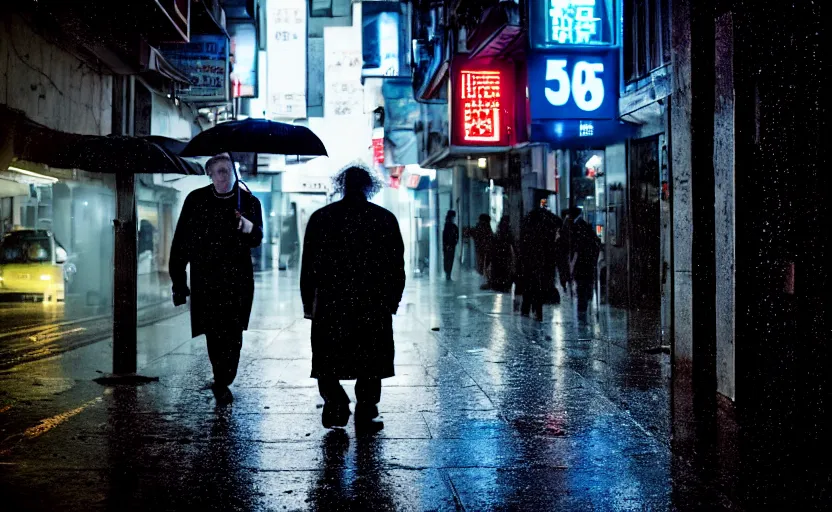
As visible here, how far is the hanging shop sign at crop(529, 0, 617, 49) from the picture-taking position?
17.4 m

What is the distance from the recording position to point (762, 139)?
7762 mm

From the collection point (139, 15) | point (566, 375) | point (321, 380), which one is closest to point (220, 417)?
point (321, 380)

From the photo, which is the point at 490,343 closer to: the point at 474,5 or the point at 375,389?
the point at 375,389

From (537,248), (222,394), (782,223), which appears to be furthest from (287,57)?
(782,223)

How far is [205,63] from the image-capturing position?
28406 mm

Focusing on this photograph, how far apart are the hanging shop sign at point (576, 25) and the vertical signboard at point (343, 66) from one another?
23.5m

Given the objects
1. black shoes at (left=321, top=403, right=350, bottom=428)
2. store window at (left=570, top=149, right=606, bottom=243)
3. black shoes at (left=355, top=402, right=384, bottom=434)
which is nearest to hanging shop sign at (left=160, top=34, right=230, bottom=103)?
store window at (left=570, top=149, right=606, bottom=243)

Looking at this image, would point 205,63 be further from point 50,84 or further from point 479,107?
point 479,107

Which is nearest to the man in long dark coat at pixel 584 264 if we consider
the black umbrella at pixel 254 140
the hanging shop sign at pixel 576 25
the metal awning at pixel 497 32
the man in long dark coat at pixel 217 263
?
the hanging shop sign at pixel 576 25

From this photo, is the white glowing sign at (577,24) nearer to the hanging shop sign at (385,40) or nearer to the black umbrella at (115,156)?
the black umbrella at (115,156)

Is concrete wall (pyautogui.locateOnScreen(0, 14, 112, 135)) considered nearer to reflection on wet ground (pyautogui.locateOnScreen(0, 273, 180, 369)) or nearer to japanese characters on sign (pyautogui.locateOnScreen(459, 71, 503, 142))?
reflection on wet ground (pyautogui.locateOnScreen(0, 273, 180, 369))

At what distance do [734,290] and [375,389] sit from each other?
322cm

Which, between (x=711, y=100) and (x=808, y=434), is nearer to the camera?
(x=808, y=434)

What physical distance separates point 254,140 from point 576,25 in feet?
33.9
